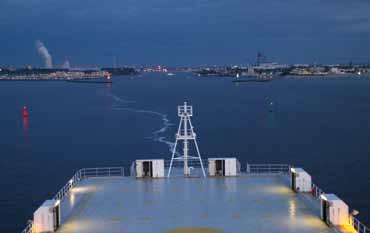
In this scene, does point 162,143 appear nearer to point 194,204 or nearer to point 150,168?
point 150,168

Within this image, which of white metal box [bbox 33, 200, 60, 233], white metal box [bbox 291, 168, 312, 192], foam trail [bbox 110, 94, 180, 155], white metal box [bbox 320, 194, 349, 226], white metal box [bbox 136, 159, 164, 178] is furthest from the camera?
foam trail [bbox 110, 94, 180, 155]

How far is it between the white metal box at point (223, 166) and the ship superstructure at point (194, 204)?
0.05 m

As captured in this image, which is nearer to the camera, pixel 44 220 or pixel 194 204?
pixel 44 220

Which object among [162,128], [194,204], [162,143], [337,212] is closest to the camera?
[337,212]

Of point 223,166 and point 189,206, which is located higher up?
point 223,166

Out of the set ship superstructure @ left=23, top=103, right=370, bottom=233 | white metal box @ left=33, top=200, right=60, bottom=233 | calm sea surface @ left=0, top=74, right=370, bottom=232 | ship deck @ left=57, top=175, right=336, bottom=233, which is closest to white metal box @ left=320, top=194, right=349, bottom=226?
ship superstructure @ left=23, top=103, right=370, bottom=233

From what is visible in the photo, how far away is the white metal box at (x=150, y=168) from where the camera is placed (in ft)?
81.9

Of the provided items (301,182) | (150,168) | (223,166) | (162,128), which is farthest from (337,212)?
(162,128)

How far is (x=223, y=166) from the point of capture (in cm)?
2516

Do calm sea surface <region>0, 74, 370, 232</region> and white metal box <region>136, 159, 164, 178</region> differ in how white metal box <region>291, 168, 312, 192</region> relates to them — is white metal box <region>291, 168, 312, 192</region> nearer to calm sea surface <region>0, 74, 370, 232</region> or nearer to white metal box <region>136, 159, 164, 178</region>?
white metal box <region>136, 159, 164, 178</region>

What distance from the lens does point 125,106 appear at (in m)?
110

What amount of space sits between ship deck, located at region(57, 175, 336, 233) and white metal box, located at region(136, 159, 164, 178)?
0.51 metres

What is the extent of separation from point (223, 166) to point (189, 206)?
6.30 metres

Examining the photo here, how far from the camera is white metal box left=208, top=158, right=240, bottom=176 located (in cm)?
2505
